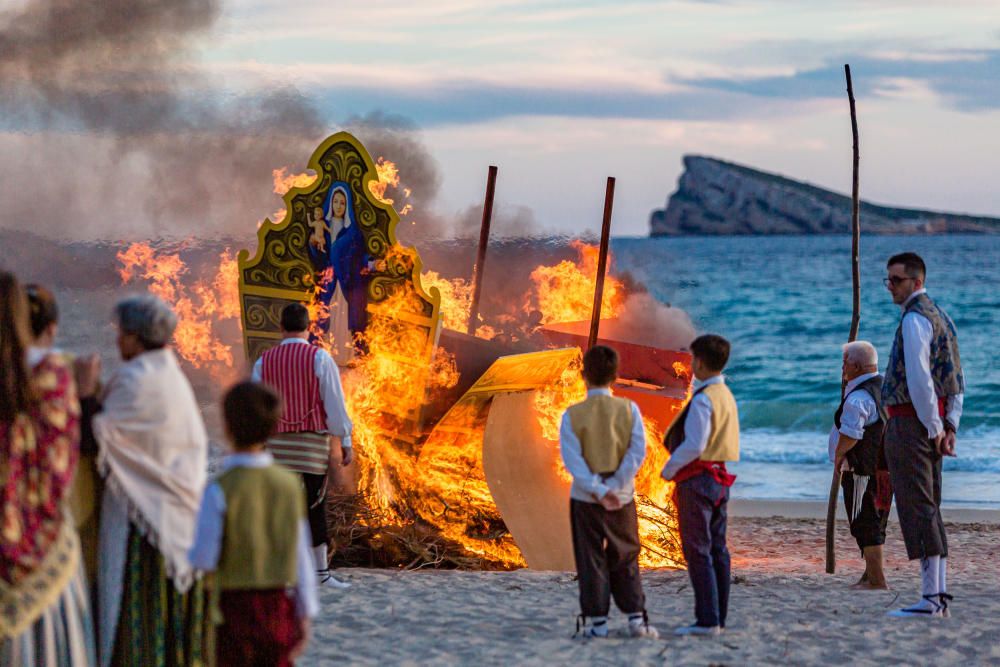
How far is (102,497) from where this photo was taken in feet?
17.1

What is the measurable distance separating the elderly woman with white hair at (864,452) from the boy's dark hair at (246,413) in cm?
486

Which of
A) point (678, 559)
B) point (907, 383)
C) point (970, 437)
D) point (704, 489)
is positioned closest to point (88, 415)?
point (704, 489)

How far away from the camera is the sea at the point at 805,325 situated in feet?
68.7

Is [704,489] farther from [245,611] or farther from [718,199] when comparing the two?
[718,199]

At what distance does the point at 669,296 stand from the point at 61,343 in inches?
431

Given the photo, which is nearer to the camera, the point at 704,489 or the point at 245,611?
the point at 245,611

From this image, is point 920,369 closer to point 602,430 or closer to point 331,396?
point 602,430

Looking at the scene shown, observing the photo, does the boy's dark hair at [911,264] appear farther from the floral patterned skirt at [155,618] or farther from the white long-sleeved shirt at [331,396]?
the floral patterned skirt at [155,618]

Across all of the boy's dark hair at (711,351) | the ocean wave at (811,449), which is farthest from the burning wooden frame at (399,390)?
the ocean wave at (811,449)

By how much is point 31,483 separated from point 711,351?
344 centimetres

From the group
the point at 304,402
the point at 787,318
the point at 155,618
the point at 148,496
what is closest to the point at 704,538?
the point at 304,402

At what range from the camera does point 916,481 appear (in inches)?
302

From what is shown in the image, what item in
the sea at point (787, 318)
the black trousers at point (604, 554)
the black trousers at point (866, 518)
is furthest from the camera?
the sea at point (787, 318)

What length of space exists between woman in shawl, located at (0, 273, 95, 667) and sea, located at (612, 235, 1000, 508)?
10830 mm
